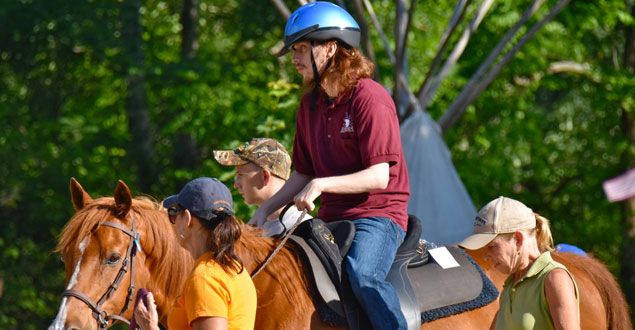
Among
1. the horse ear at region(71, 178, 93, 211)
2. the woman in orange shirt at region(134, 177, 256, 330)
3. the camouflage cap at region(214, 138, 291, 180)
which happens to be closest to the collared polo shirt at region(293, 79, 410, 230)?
the camouflage cap at region(214, 138, 291, 180)

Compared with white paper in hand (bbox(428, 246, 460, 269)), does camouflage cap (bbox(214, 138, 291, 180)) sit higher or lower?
higher

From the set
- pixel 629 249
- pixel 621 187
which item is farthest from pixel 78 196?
pixel 629 249

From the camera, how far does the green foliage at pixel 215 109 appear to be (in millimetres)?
12328

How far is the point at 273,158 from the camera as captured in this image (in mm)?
4715

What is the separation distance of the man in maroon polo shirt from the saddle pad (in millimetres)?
272

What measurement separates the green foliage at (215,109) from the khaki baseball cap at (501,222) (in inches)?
300

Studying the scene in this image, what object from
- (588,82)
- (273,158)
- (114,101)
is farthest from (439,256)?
(114,101)

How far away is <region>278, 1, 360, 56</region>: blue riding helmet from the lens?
13.0 ft

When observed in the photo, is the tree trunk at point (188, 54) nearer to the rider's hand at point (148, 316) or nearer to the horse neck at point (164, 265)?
the horse neck at point (164, 265)

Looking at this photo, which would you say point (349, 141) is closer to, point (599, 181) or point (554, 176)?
point (599, 181)

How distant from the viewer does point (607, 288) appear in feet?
15.4

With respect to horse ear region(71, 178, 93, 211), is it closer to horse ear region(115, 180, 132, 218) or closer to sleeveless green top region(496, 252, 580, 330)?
horse ear region(115, 180, 132, 218)

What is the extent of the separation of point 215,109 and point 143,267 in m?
8.12

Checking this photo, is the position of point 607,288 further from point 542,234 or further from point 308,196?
point 308,196
